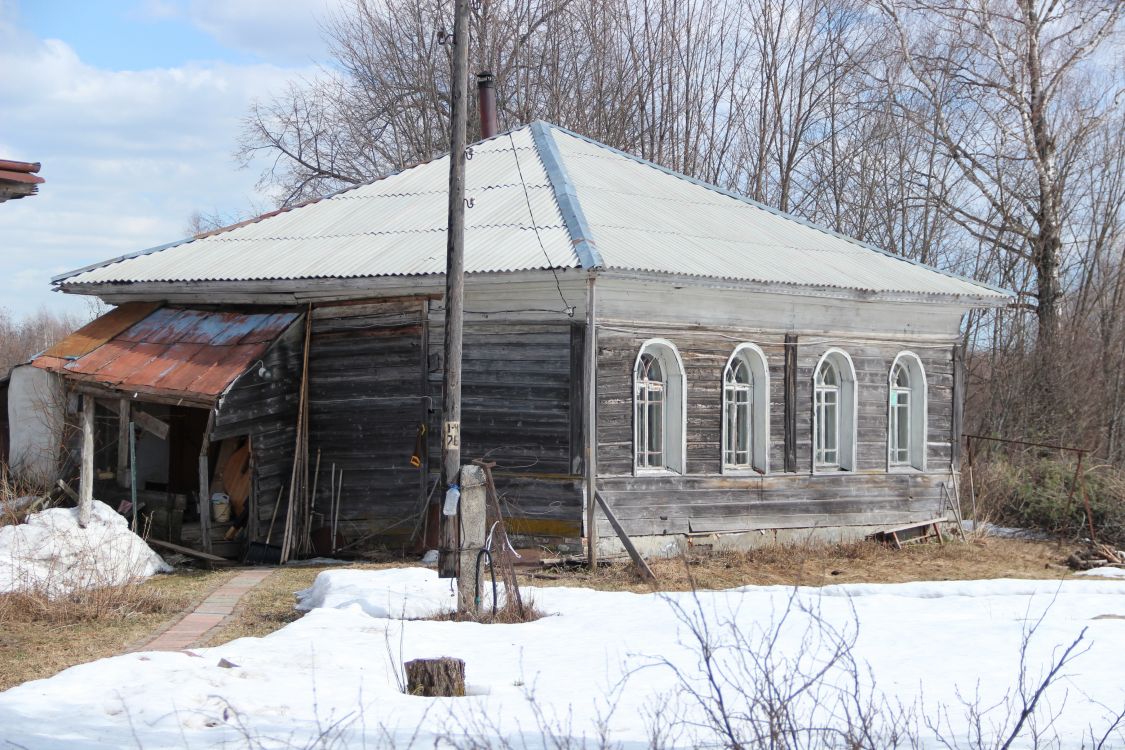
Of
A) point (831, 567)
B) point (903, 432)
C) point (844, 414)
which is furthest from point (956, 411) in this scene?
point (831, 567)

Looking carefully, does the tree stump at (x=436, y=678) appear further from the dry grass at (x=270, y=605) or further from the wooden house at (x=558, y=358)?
the wooden house at (x=558, y=358)

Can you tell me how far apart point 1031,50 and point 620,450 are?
51.6 feet

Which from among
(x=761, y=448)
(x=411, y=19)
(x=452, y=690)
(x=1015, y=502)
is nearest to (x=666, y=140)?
(x=411, y=19)

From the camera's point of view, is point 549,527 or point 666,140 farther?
point 666,140

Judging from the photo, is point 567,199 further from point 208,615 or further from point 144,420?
point 208,615

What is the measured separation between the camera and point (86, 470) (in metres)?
13.7

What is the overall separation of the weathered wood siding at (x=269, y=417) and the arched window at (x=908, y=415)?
28.0 feet

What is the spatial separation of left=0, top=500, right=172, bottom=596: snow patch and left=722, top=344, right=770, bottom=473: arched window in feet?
23.7

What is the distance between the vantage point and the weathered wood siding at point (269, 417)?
1396 centimetres

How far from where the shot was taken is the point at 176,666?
24.5 feet

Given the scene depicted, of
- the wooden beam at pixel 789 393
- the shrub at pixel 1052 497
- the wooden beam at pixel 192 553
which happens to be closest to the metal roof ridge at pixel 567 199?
the wooden beam at pixel 789 393

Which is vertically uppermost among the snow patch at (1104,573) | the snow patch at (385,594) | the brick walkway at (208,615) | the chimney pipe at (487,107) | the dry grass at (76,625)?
the chimney pipe at (487,107)

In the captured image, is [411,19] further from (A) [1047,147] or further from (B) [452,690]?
(B) [452,690]

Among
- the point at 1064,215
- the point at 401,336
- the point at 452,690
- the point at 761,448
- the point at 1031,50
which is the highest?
the point at 1031,50
